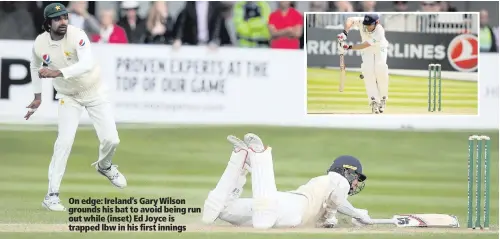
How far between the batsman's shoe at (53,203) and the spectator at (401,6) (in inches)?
119

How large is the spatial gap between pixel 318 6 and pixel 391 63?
0.77 meters

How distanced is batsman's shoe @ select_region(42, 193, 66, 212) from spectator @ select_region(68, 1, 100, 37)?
4.26 ft

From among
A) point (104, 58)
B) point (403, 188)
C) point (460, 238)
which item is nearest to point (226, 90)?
point (104, 58)

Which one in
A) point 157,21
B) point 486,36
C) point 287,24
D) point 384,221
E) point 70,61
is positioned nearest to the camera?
point 384,221

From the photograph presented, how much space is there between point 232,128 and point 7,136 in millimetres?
1771

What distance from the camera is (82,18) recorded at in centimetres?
932

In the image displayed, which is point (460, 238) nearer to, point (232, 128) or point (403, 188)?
point (403, 188)

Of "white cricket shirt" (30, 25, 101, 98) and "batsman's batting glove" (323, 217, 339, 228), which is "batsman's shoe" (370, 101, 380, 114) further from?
"white cricket shirt" (30, 25, 101, 98)

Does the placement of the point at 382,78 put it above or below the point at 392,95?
above

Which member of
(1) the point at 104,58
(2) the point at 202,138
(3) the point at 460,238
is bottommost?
(3) the point at 460,238

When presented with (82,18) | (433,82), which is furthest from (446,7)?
(82,18)

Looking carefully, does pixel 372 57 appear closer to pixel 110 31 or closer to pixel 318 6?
pixel 318 6

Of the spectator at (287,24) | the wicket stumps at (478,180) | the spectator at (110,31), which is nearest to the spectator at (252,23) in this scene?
the spectator at (287,24)

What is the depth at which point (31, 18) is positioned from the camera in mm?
9398
